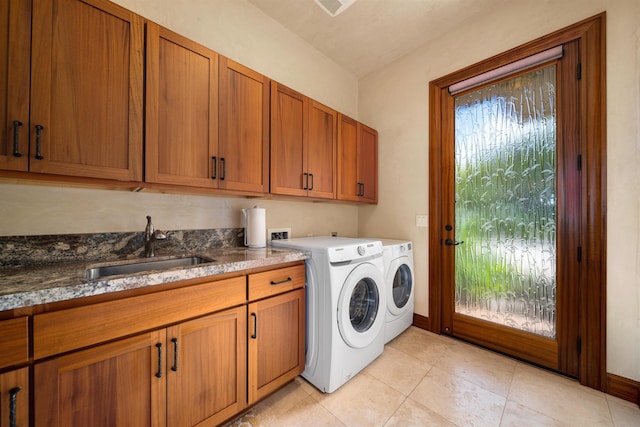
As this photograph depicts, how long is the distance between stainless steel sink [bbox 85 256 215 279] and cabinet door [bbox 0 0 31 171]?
556 mm

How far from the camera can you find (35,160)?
3.21ft

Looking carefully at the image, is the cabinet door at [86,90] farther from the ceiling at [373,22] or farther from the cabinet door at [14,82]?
the ceiling at [373,22]

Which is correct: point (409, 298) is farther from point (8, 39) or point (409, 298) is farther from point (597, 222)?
point (8, 39)

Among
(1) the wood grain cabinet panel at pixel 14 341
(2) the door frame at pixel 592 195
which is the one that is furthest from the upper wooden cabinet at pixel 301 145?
(2) the door frame at pixel 592 195

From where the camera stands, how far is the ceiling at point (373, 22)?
2.00 meters

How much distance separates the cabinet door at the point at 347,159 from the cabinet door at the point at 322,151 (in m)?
0.09

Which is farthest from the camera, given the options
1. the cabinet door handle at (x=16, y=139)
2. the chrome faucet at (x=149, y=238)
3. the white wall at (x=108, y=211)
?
the chrome faucet at (x=149, y=238)

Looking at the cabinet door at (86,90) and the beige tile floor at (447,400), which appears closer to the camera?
the cabinet door at (86,90)

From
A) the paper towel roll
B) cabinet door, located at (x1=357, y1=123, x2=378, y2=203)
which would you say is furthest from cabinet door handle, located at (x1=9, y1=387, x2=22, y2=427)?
cabinet door, located at (x1=357, y1=123, x2=378, y2=203)

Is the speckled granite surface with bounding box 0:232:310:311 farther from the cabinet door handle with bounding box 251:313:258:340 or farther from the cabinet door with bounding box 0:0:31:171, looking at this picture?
the cabinet door with bounding box 0:0:31:171

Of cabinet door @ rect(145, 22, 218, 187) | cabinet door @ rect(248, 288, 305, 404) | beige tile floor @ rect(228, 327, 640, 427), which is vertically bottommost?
beige tile floor @ rect(228, 327, 640, 427)

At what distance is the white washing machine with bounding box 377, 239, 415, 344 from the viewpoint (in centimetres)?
210

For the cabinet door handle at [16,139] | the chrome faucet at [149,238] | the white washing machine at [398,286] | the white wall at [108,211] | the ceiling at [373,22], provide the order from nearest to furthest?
the cabinet door handle at [16,139], the white wall at [108,211], the chrome faucet at [149,238], the ceiling at [373,22], the white washing machine at [398,286]

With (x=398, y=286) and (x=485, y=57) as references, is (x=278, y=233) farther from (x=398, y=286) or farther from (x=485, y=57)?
(x=485, y=57)
